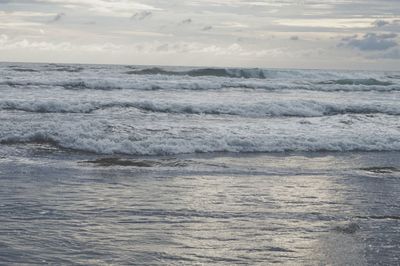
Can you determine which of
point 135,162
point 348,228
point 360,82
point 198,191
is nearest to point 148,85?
point 135,162

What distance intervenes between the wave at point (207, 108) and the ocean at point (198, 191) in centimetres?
137

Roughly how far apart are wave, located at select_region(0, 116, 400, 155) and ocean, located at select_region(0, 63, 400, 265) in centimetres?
4

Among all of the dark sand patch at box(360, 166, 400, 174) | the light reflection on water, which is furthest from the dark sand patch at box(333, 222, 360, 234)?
the dark sand patch at box(360, 166, 400, 174)

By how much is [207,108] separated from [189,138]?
358 inches

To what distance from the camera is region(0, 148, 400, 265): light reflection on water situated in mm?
5840

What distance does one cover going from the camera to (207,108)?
23.7 m

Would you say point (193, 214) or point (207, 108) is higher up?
point (207, 108)

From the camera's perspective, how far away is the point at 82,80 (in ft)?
116

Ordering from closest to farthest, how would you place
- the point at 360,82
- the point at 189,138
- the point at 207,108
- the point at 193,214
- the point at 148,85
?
1. the point at 193,214
2. the point at 189,138
3. the point at 207,108
4. the point at 148,85
5. the point at 360,82

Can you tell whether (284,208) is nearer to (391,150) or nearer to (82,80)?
(391,150)

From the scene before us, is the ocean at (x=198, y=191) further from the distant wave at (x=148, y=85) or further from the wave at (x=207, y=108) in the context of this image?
the distant wave at (x=148, y=85)

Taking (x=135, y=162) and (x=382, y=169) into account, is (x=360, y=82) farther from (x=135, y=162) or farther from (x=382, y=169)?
(x=135, y=162)

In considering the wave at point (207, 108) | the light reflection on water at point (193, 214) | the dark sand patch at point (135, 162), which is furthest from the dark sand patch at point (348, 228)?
the wave at point (207, 108)

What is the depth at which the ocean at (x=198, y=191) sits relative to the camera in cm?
597
